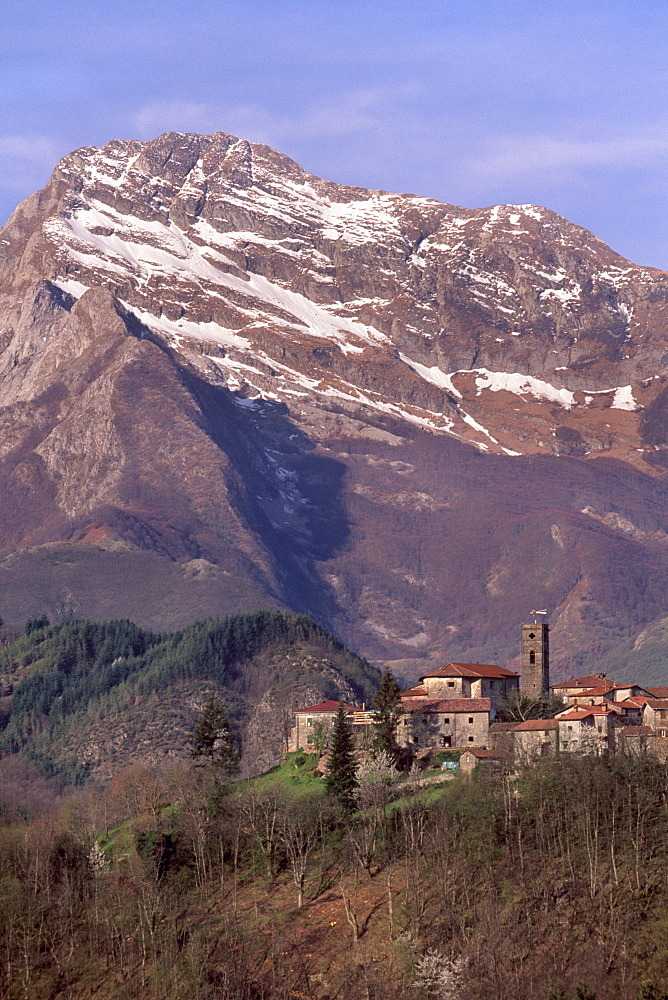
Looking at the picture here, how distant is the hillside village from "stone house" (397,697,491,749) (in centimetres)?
9

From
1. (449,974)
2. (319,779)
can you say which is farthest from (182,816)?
(449,974)

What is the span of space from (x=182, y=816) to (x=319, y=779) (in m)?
13.4

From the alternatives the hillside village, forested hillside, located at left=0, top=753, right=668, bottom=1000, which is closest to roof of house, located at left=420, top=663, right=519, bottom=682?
the hillside village

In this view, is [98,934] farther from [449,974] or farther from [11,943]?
[449,974]

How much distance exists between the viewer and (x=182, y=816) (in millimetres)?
150750

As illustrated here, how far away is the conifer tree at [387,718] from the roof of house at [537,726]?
440 inches

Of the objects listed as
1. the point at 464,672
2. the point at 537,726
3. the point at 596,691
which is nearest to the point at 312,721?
the point at 464,672

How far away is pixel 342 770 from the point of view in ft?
490

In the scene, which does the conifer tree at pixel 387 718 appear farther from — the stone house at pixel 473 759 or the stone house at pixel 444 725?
the stone house at pixel 473 759

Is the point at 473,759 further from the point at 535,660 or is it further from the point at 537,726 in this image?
the point at 535,660

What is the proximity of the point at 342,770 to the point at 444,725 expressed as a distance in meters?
16.0

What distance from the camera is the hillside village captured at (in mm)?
154375

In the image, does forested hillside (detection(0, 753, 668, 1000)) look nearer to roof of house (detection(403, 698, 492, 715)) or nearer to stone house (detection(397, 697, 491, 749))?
stone house (detection(397, 697, 491, 749))

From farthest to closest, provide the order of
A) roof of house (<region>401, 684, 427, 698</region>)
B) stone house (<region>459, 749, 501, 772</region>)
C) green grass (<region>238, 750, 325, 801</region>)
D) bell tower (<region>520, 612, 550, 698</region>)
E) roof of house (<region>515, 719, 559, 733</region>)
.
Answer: bell tower (<region>520, 612, 550, 698</region>) → roof of house (<region>401, 684, 427, 698</region>) → roof of house (<region>515, 719, 559, 733</region>) → green grass (<region>238, 750, 325, 801</region>) → stone house (<region>459, 749, 501, 772</region>)
